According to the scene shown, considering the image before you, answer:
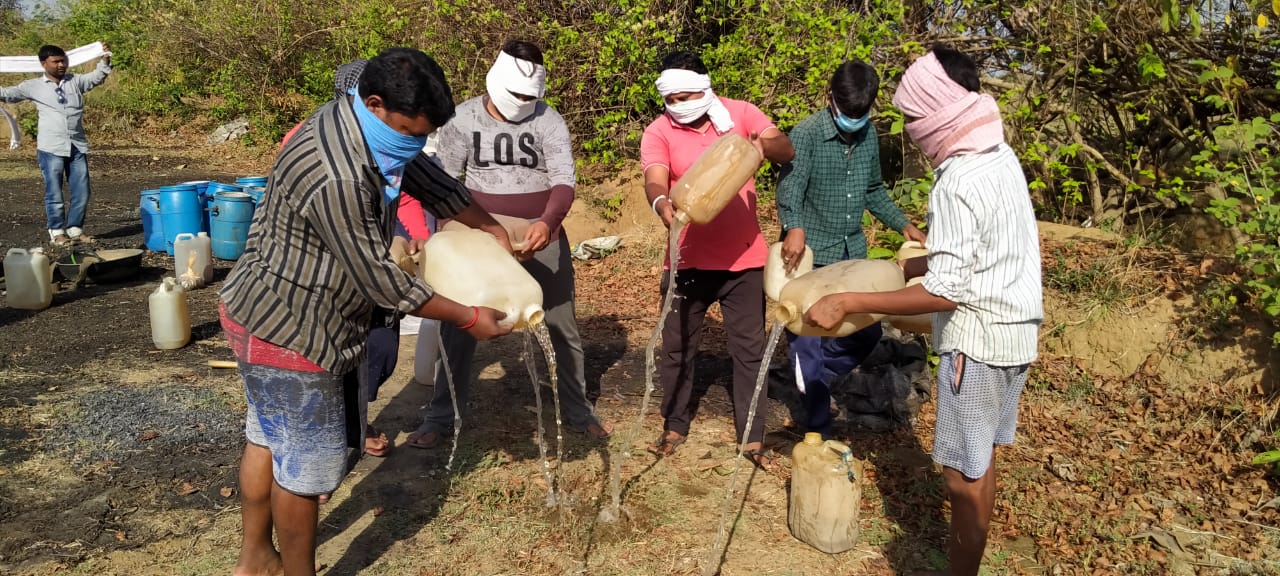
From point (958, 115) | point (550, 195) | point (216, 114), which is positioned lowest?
point (216, 114)

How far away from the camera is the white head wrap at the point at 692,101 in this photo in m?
3.89

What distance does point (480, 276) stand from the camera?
3.26m

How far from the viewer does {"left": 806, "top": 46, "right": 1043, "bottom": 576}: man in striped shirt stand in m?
2.63

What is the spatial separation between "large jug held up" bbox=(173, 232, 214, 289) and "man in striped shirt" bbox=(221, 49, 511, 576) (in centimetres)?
510

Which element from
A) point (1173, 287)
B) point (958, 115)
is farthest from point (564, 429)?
point (1173, 287)

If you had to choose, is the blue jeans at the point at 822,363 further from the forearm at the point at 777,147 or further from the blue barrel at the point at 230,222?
the blue barrel at the point at 230,222

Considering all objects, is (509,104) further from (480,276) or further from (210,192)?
(210,192)

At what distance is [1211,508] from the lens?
13.1 ft

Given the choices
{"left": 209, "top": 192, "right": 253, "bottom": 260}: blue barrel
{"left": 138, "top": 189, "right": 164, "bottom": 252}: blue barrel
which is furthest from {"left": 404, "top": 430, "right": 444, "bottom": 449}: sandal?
{"left": 138, "top": 189, "right": 164, "bottom": 252}: blue barrel

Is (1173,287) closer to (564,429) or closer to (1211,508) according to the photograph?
(1211,508)

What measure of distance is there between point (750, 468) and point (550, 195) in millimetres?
1600

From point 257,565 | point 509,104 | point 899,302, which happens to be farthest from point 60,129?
point 899,302

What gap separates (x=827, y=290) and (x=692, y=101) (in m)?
1.16

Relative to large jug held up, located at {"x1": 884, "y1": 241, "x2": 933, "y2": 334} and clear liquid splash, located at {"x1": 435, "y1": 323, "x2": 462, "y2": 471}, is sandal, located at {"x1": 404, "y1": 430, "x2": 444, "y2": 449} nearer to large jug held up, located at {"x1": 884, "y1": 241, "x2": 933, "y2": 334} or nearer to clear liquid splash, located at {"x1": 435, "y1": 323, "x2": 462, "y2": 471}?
clear liquid splash, located at {"x1": 435, "y1": 323, "x2": 462, "y2": 471}
